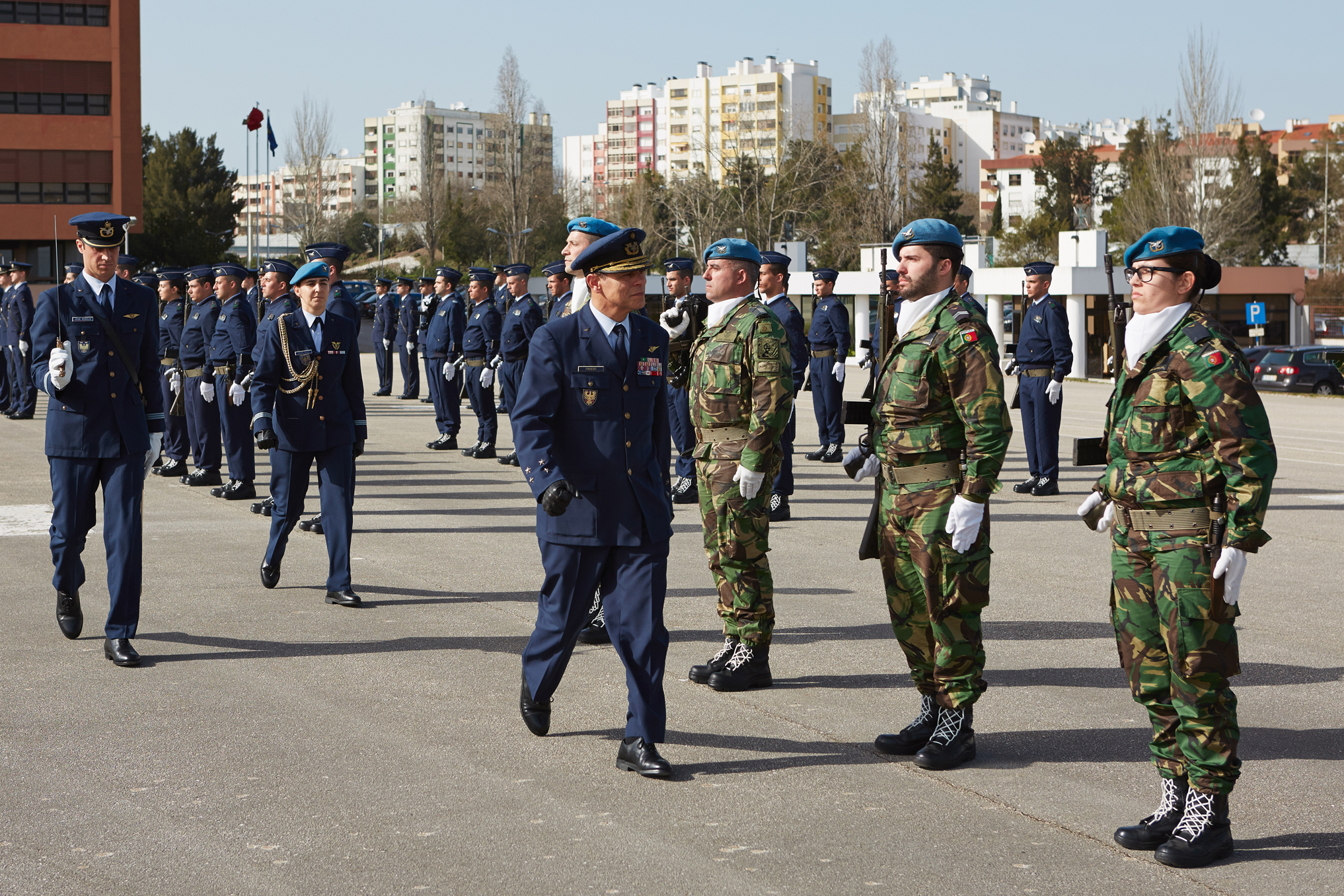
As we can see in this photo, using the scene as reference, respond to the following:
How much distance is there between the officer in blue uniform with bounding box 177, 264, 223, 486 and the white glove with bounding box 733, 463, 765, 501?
887 centimetres

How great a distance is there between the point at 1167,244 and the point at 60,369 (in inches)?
206

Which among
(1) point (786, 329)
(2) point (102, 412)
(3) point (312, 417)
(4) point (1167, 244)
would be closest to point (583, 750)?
(4) point (1167, 244)

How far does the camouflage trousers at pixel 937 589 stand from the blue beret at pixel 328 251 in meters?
8.79

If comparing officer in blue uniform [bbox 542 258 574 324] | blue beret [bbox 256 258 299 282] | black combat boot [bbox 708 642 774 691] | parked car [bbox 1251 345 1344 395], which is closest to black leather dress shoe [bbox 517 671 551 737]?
black combat boot [bbox 708 642 774 691]

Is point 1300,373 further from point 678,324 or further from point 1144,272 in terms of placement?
point 1144,272

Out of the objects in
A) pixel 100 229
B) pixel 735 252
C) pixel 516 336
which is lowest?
pixel 516 336

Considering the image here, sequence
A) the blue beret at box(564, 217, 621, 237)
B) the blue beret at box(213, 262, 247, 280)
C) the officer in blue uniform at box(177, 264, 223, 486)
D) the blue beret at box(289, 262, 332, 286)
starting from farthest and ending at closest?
the officer in blue uniform at box(177, 264, 223, 486) < the blue beret at box(213, 262, 247, 280) < the blue beret at box(289, 262, 332, 286) < the blue beret at box(564, 217, 621, 237)

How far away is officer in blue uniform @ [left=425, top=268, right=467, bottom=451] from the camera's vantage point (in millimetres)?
17562

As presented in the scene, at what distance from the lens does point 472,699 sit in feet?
20.0

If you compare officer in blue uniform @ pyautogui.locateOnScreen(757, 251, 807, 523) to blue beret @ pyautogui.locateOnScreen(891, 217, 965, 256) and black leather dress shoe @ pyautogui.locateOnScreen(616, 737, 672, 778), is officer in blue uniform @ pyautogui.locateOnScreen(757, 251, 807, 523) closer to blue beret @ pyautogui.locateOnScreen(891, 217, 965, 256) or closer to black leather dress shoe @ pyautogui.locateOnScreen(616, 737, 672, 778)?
blue beret @ pyautogui.locateOnScreen(891, 217, 965, 256)

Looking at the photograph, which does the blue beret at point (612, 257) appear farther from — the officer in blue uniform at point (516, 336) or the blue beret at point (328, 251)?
the officer in blue uniform at point (516, 336)

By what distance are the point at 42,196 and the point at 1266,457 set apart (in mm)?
61203

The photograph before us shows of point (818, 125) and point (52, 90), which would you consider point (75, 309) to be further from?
point (818, 125)

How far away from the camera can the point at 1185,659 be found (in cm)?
→ 428
